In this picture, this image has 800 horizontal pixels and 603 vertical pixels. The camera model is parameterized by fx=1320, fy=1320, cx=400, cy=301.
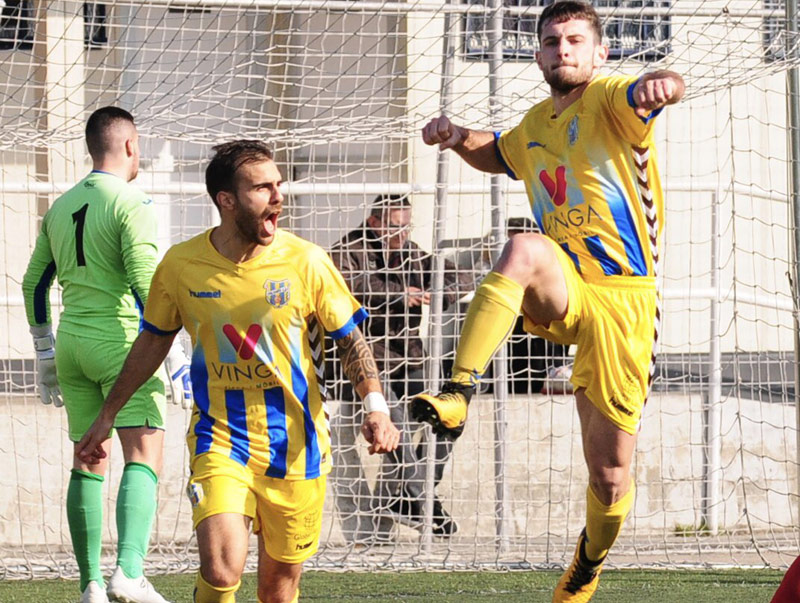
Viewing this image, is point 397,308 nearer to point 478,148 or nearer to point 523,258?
point 478,148

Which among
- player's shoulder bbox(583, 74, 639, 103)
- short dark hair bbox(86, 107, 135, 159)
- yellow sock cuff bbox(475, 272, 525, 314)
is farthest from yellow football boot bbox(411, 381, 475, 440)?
short dark hair bbox(86, 107, 135, 159)

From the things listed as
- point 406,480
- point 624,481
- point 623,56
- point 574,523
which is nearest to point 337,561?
point 406,480

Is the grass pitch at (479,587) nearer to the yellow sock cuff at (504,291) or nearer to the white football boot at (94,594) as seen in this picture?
the white football boot at (94,594)

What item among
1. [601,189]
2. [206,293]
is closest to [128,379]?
[206,293]

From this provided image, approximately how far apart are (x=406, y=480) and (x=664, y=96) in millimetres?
4106

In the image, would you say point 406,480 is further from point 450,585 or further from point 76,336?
point 76,336

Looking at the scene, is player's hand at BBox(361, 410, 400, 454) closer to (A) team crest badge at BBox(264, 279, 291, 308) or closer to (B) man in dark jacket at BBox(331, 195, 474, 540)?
(A) team crest badge at BBox(264, 279, 291, 308)

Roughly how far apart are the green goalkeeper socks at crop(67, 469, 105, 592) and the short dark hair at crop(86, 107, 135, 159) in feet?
4.53

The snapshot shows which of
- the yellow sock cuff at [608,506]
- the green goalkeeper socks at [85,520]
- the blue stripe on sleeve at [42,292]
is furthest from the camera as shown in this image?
the blue stripe on sleeve at [42,292]

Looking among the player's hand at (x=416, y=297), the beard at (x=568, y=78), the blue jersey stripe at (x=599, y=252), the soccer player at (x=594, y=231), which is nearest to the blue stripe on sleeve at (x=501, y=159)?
the soccer player at (x=594, y=231)

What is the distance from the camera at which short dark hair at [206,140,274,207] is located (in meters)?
4.28

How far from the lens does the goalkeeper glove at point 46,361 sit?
5.89 metres

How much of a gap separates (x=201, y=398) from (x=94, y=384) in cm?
145

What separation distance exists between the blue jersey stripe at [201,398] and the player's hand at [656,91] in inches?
64.4
